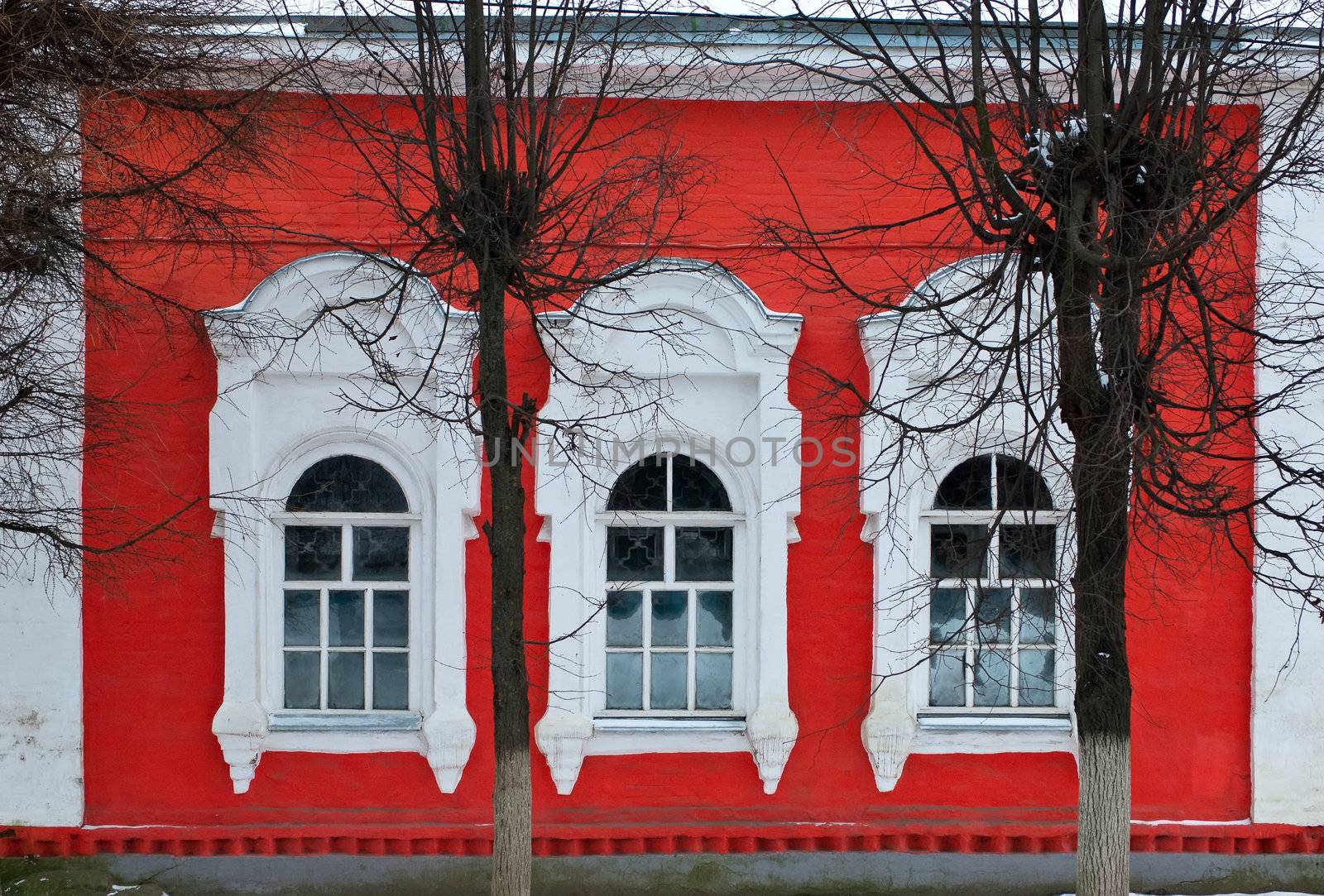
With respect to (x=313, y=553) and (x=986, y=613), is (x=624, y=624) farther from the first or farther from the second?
(x=986, y=613)

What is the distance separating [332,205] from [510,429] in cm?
240

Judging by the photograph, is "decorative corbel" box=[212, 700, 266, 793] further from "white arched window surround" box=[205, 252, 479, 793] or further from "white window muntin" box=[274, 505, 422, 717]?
"white window muntin" box=[274, 505, 422, 717]

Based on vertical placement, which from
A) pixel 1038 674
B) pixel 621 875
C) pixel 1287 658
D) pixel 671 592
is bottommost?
pixel 621 875

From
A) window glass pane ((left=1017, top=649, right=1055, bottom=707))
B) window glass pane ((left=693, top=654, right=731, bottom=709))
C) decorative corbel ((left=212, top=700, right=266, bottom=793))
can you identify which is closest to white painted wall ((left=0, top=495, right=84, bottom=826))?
decorative corbel ((left=212, top=700, right=266, bottom=793))

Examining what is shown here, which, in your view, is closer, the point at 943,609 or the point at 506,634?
the point at 506,634

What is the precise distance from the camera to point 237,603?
6.09 metres

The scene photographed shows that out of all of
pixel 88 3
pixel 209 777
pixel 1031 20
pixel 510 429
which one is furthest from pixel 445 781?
pixel 1031 20

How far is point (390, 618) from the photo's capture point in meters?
6.36

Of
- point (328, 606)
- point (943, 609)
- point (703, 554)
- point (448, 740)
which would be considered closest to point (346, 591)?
point (328, 606)

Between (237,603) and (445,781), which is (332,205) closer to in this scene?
(237,603)

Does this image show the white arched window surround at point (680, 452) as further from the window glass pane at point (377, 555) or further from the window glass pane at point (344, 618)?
the window glass pane at point (344, 618)

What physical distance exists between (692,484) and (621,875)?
222cm

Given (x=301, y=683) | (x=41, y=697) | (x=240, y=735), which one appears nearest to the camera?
(x=240, y=735)

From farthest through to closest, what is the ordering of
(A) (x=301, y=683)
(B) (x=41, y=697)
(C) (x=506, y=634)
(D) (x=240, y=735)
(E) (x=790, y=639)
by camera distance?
(A) (x=301, y=683) < (E) (x=790, y=639) < (B) (x=41, y=697) < (D) (x=240, y=735) < (C) (x=506, y=634)
